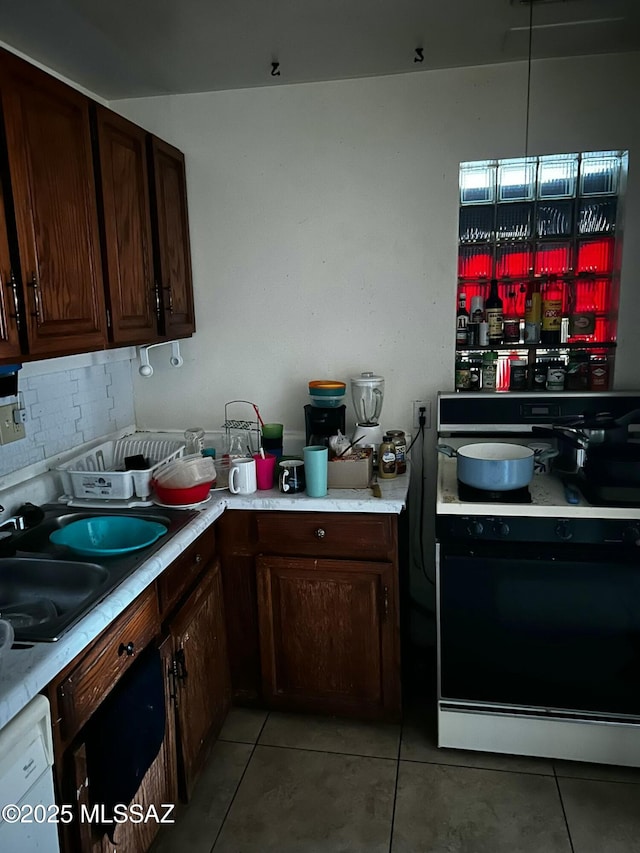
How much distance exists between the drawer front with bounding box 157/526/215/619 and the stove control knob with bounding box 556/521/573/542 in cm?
110

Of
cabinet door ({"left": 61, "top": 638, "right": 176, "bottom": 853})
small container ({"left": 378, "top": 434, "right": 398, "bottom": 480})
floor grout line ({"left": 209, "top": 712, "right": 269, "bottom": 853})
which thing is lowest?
floor grout line ({"left": 209, "top": 712, "right": 269, "bottom": 853})

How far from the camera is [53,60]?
213 centimetres

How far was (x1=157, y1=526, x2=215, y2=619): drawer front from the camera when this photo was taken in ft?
5.72

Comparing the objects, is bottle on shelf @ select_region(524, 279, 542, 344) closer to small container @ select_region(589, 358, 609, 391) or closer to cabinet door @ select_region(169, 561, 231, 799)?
small container @ select_region(589, 358, 609, 391)

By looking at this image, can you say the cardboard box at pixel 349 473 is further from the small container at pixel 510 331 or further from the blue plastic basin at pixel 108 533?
the small container at pixel 510 331

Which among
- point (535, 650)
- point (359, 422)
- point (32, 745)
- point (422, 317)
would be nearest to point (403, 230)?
point (422, 317)

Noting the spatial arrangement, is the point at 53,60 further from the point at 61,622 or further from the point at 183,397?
the point at 61,622

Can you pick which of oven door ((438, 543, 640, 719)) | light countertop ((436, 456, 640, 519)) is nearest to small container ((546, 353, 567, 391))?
light countertop ((436, 456, 640, 519))

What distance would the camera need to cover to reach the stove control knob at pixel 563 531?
1.87 meters

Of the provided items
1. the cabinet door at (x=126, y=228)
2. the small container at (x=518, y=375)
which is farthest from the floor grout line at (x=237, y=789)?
the small container at (x=518, y=375)

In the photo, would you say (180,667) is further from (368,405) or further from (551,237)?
(551,237)

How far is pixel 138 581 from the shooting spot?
1535 mm

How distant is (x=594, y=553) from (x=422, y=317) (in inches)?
42.9

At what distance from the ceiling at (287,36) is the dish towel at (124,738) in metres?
1.81
